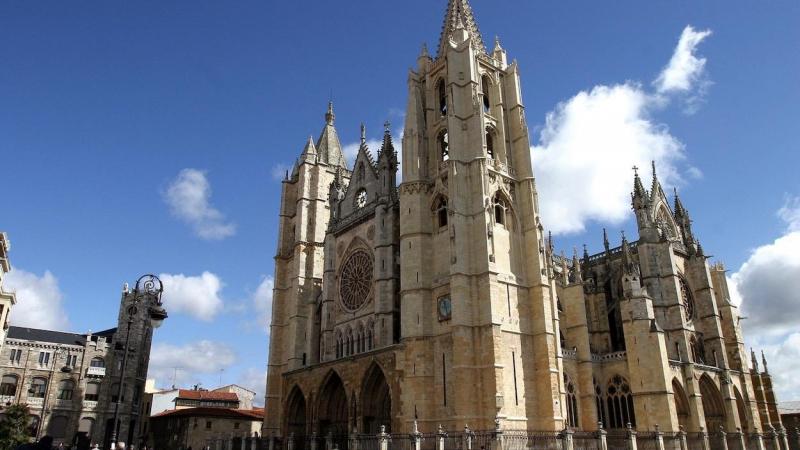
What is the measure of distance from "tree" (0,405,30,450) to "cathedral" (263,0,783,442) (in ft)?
49.6

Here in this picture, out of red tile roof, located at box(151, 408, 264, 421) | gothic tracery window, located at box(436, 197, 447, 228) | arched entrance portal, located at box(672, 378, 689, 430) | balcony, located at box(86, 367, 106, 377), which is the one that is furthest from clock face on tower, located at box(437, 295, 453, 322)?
balcony, located at box(86, 367, 106, 377)

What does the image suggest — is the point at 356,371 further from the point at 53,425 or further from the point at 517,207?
the point at 53,425

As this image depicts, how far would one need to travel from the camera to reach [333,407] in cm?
3719

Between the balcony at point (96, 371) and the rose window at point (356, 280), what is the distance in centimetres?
2194

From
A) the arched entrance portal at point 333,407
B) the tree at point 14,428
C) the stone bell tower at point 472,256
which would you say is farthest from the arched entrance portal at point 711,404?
the tree at point 14,428

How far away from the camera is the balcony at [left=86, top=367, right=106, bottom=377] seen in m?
46.8

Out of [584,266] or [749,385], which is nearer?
[749,385]

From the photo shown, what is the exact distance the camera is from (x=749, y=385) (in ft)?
137

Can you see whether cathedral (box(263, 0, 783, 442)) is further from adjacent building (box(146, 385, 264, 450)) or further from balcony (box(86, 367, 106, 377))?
balcony (box(86, 367, 106, 377))

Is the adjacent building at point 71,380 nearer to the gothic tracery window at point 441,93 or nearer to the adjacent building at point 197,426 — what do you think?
the adjacent building at point 197,426

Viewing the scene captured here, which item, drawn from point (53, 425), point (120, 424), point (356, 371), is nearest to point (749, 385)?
point (356, 371)

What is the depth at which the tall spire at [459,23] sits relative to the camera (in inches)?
1566

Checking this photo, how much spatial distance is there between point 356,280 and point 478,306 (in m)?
12.0

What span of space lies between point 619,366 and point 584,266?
1199 cm
